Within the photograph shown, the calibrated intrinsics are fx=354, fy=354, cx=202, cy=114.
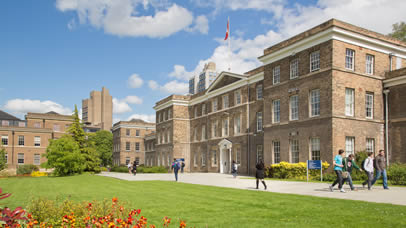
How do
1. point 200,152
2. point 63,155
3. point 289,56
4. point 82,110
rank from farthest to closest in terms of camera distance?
point 82,110, point 200,152, point 63,155, point 289,56

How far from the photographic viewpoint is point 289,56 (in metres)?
29.9

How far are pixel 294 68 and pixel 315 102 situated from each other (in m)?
3.86

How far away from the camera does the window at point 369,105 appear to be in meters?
27.2

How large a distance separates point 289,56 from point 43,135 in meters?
54.7

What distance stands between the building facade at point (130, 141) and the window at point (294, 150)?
5536 centimetres

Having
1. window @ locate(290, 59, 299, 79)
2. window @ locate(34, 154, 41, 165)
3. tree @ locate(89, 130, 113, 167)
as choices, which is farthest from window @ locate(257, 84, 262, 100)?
tree @ locate(89, 130, 113, 167)

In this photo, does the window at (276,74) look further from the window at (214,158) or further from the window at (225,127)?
the window at (214,158)

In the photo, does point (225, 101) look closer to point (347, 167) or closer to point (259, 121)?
point (259, 121)

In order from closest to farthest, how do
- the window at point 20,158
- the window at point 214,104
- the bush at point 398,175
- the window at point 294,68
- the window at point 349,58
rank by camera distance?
the bush at point 398,175
the window at point 349,58
the window at point 294,68
the window at point 214,104
the window at point 20,158

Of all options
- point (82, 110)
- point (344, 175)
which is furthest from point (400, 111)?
point (82, 110)

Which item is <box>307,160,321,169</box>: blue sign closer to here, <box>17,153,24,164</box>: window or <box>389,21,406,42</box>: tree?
<box>389,21,406,42</box>: tree

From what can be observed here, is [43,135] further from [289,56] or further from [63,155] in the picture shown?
[289,56]

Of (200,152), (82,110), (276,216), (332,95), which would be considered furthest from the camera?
(82,110)

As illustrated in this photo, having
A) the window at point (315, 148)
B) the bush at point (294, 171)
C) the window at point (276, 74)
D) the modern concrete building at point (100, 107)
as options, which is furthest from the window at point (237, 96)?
the modern concrete building at point (100, 107)
